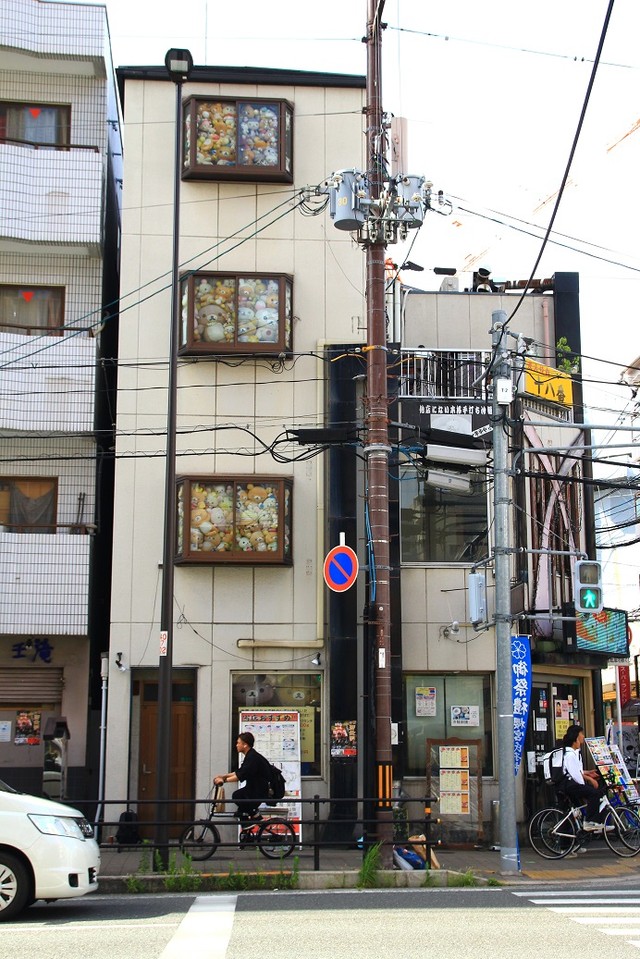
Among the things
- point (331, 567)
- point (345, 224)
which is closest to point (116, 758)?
point (331, 567)

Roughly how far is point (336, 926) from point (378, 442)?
7.45 meters

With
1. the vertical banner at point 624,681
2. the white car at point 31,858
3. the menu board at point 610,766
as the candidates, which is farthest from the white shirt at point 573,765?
the vertical banner at point 624,681

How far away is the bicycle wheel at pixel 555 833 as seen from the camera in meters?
17.7

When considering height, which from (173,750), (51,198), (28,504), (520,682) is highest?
(51,198)

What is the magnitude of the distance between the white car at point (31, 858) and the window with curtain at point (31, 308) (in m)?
13.3

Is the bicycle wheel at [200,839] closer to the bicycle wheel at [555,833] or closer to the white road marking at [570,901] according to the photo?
the white road marking at [570,901]

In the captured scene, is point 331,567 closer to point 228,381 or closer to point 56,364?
point 228,381

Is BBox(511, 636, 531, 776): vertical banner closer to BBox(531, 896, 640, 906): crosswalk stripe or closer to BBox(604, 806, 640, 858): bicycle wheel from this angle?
BBox(604, 806, 640, 858): bicycle wheel

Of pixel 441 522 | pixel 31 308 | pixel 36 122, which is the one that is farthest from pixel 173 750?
pixel 36 122

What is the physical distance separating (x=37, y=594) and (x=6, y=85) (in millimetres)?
11165

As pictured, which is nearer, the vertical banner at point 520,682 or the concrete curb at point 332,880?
the concrete curb at point 332,880

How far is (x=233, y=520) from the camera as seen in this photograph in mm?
20422

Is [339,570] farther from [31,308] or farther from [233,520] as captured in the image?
[31,308]

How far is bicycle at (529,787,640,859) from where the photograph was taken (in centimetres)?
1770
